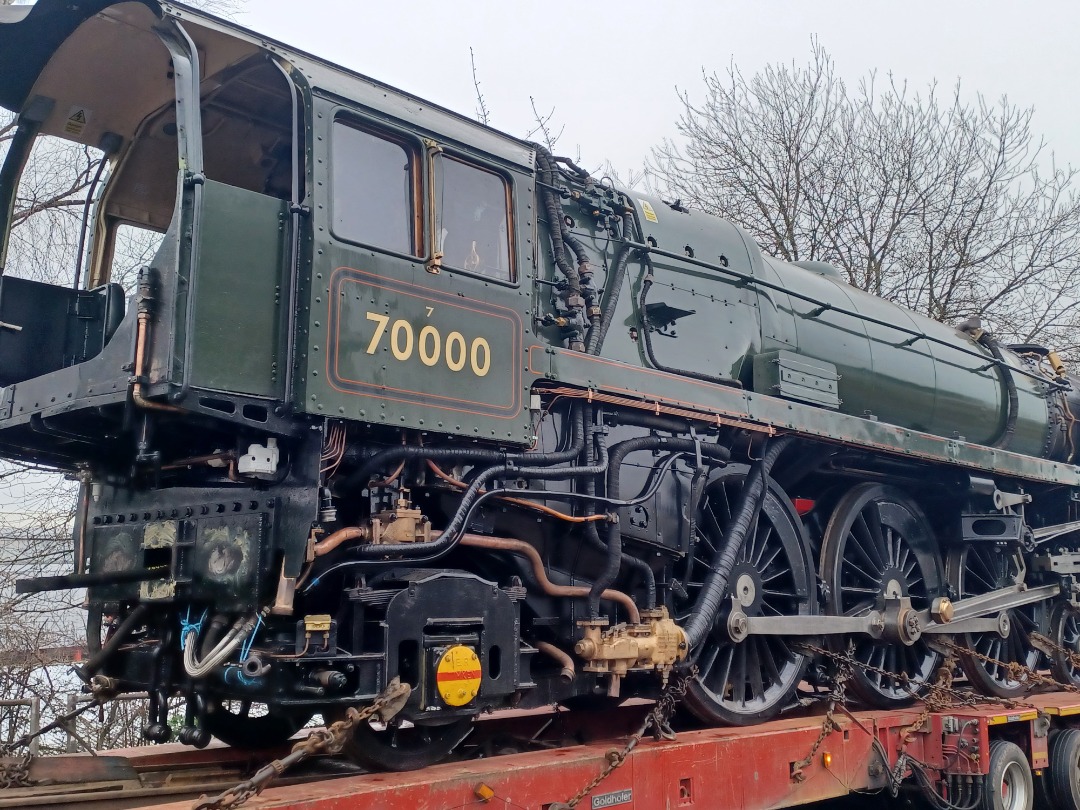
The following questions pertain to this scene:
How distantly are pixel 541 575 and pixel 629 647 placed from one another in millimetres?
611

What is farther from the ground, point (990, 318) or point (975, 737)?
point (990, 318)

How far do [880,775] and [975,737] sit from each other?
0.76 meters

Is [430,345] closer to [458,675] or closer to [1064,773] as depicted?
[458,675]

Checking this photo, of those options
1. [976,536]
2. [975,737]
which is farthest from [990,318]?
[975,737]

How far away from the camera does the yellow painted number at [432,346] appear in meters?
4.27

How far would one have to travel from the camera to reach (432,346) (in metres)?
4.45

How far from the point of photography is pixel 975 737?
6574 millimetres

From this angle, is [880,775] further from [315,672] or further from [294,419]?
[294,419]

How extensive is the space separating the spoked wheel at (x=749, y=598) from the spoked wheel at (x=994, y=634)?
223cm

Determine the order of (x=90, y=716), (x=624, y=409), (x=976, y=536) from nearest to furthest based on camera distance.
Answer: (x=624, y=409) → (x=976, y=536) → (x=90, y=716)

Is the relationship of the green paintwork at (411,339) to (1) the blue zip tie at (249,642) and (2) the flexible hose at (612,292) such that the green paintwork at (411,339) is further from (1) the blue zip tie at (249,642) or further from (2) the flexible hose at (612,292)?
(1) the blue zip tie at (249,642)

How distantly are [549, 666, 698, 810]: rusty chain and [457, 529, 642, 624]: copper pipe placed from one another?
48 cm

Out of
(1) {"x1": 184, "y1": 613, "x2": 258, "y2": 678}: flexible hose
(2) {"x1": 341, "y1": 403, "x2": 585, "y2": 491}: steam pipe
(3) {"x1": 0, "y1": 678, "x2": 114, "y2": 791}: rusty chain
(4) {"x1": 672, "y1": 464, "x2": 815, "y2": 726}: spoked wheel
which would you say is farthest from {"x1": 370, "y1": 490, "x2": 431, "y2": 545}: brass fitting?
(4) {"x1": 672, "y1": 464, "x2": 815, "y2": 726}: spoked wheel

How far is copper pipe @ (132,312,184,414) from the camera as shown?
388 cm
